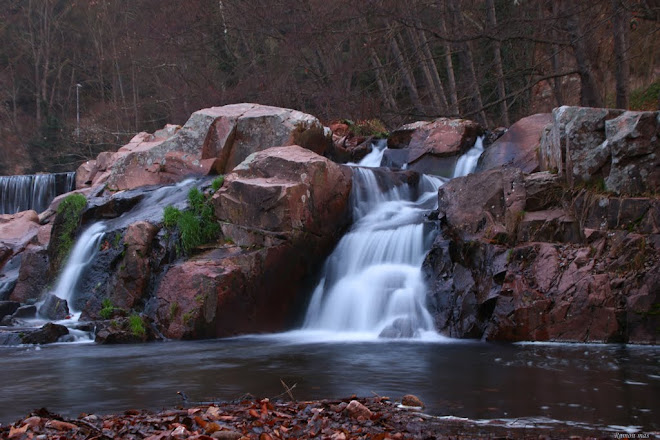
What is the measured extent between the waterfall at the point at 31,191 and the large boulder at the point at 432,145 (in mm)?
11917

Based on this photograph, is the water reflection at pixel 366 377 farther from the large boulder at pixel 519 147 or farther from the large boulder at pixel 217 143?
the large boulder at pixel 217 143

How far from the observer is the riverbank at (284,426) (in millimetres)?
4332

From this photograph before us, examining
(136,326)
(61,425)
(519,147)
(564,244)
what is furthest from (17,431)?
(519,147)

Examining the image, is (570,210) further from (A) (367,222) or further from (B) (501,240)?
(A) (367,222)

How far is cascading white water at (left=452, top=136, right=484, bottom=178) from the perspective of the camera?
15461mm

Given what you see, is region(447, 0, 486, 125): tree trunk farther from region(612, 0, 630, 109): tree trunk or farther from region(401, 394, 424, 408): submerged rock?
region(401, 394, 424, 408): submerged rock

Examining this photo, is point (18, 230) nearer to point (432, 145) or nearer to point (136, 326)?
point (136, 326)

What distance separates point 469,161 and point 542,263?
6289mm

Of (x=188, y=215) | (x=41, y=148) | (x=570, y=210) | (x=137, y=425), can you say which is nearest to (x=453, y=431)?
(x=137, y=425)

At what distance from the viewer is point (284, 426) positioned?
4.56 metres

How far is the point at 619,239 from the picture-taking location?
9383 mm

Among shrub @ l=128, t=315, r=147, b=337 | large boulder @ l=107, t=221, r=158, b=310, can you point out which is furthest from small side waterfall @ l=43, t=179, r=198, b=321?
shrub @ l=128, t=315, r=147, b=337

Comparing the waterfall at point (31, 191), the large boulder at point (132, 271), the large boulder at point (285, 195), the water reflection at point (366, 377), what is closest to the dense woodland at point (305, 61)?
the large boulder at point (285, 195)

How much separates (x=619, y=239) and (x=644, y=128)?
175 cm
